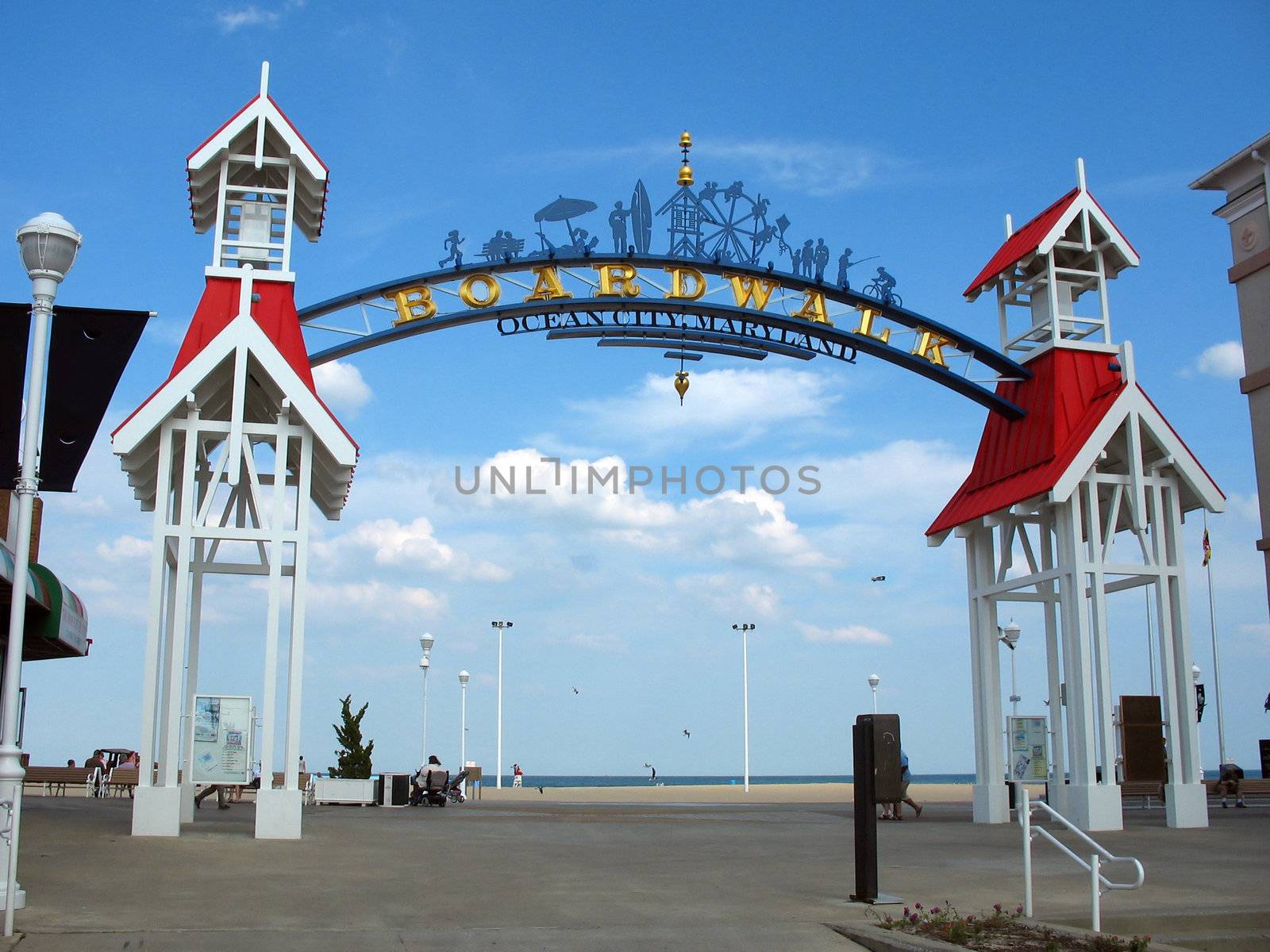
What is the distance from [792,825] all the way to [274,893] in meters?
11.6

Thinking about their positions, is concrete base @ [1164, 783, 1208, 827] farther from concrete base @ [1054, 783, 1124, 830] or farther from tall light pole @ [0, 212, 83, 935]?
tall light pole @ [0, 212, 83, 935]

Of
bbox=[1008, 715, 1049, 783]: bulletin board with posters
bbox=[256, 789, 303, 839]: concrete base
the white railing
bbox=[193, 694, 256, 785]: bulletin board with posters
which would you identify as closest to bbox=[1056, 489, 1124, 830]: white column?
bbox=[1008, 715, 1049, 783]: bulletin board with posters

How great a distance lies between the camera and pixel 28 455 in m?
10.3

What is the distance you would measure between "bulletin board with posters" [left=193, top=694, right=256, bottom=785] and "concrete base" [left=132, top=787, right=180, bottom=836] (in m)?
0.68

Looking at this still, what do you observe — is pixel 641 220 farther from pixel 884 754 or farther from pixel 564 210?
pixel 884 754

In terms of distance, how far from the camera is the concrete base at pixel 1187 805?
20.8m

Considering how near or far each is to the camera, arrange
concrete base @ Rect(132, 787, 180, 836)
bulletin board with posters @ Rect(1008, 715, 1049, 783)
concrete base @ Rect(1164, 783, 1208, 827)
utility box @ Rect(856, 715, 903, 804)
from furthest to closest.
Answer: bulletin board with posters @ Rect(1008, 715, 1049, 783), concrete base @ Rect(1164, 783, 1208, 827), concrete base @ Rect(132, 787, 180, 836), utility box @ Rect(856, 715, 903, 804)

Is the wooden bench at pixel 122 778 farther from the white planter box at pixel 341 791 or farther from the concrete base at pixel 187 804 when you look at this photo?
the concrete base at pixel 187 804

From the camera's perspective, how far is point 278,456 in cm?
1689

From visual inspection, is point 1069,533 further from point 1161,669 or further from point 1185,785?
point 1185,785

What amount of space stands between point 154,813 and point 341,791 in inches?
475

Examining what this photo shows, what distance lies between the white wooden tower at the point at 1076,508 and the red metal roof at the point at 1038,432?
0.11 feet

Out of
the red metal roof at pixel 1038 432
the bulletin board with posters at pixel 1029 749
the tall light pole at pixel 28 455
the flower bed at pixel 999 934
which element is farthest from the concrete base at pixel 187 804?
the red metal roof at pixel 1038 432

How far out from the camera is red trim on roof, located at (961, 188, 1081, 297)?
22.9 meters
